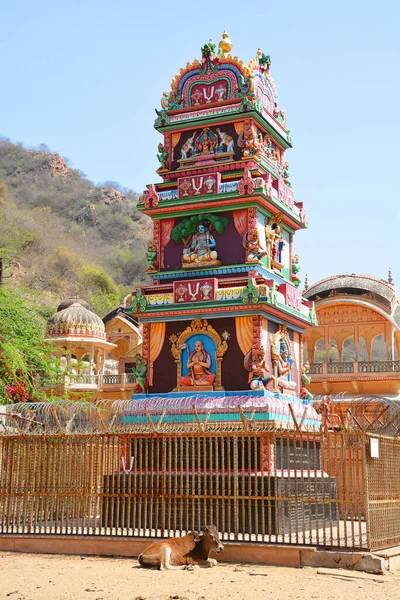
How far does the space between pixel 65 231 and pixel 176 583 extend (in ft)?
288

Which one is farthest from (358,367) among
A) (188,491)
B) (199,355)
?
(188,491)

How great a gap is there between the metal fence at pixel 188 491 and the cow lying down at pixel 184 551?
725 mm

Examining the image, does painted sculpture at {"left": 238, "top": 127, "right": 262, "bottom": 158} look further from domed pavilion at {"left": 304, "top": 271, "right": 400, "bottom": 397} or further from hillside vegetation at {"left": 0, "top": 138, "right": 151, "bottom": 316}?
hillside vegetation at {"left": 0, "top": 138, "right": 151, "bottom": 316}

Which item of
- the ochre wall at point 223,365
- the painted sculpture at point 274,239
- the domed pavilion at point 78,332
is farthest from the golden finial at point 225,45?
the domed pavilion at point 78,332

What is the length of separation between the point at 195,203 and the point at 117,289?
57947 mm

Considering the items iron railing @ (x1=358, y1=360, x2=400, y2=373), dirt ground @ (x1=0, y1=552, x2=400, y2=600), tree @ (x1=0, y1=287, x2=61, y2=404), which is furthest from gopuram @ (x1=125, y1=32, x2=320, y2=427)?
iron railing @ (x1=358, y1=360, x2=400, y2=373)

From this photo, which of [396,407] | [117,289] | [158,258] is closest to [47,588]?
[396,407]

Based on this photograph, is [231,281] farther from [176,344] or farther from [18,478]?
[18,478]

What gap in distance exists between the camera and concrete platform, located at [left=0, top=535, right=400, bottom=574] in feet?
43.3

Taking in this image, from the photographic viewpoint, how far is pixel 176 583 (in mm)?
12328

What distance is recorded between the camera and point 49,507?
1609cm

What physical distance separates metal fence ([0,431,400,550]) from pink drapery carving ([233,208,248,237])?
713 cm

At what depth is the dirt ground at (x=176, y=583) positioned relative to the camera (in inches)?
451

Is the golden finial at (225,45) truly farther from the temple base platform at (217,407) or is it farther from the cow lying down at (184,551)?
the cow lying down at (184,551)
